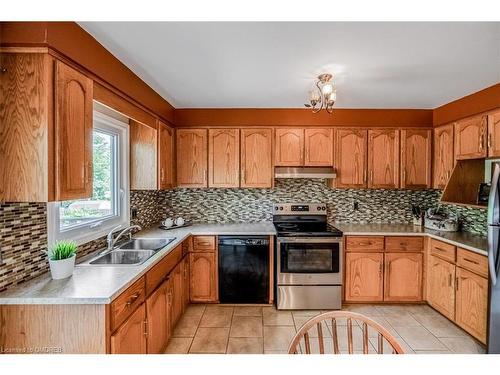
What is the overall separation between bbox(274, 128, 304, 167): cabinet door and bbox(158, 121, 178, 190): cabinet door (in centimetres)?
129

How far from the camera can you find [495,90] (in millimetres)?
2455

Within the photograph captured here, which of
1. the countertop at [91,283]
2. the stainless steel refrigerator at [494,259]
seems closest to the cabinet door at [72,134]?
the countertop at [91,283]

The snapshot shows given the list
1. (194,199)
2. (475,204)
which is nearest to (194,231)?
(194,199)

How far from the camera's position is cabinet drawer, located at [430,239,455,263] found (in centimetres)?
266

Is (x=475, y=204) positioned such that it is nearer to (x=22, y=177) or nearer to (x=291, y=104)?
(x=291, y=104)

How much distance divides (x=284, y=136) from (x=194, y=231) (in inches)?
62.5

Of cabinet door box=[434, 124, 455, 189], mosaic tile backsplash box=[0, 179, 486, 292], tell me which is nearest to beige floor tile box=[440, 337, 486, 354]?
mosaic tile backsplash box=[0, 179, 486, 292]

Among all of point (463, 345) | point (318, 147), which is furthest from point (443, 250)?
point (318, 147)

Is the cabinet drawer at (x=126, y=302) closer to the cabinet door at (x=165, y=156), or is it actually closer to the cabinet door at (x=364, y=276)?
the cabinet door at (x=165, y=156)

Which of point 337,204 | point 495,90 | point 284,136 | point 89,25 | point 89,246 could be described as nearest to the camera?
point 89,25

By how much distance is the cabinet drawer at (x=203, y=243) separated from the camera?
305 centimetres

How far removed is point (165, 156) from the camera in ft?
10.0

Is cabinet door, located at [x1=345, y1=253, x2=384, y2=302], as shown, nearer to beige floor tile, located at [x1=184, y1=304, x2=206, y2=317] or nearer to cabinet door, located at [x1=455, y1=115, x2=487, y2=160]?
cabinet door, located at [x1=455, y1=115, x2=487, y2=160]

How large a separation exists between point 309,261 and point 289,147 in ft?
4.55
